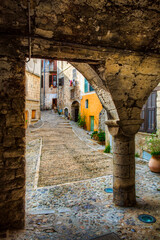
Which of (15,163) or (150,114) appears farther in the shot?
(150,114)

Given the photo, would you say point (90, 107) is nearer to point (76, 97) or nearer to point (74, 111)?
point (76, 97)

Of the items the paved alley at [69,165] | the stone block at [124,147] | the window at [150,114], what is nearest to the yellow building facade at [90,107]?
the paved alley at [69,165]

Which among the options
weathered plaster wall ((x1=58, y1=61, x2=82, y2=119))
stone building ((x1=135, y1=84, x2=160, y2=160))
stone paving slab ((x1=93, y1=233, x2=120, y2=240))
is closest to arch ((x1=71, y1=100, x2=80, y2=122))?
weathered plaster wall ((x1=58, y1=61, x2=82, y2=119))

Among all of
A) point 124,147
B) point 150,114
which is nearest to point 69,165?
point 124,147

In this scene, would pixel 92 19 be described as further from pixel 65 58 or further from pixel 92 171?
pixel 92 171

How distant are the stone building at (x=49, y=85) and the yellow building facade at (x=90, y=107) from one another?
1032 centimetres

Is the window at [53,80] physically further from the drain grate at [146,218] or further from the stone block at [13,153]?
the drain grate at [146,218]

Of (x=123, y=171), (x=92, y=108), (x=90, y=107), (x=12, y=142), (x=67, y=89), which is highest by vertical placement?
(x=67, y=89)

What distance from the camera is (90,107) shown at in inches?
545

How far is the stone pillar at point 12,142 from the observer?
2082 millimetres

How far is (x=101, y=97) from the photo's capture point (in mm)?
3059

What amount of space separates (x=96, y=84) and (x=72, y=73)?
49.7ft

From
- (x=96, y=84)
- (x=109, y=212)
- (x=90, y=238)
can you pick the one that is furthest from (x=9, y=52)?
(x=109, y=212)

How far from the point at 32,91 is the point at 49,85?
11130mm
